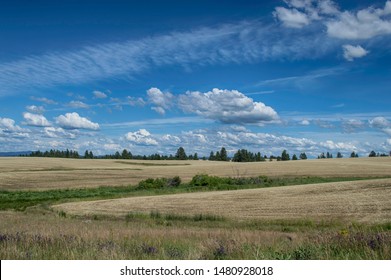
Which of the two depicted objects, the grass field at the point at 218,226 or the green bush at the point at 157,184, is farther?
the green bush at the point at 157,184

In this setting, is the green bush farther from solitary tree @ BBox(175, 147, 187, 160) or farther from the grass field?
solitary tree @ BBox(175, 147, 187, 160)

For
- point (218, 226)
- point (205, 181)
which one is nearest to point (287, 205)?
point (218, 226)

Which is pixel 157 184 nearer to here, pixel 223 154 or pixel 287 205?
pixel 287 205

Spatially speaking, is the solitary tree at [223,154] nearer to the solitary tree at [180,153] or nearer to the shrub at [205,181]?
the solitary tree at [180,153]

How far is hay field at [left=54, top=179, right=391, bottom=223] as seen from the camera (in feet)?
82.7

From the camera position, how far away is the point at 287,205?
1164 inches

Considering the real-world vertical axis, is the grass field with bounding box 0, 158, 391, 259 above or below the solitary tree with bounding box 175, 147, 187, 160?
below

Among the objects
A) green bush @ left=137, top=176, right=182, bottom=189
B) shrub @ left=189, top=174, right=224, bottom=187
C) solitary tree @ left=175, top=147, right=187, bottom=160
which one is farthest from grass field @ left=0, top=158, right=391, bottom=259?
solitary tree @ left=175, top=147, right=187, bottom=160

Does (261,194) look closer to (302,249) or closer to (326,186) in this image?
(326,186)

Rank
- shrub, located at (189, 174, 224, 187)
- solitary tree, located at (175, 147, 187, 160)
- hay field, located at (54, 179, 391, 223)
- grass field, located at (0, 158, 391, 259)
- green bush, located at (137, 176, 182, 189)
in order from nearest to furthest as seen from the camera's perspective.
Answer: grass field, located at (0, 158, 391, 259) < hay field, located at (54, 179, 391, 223) < shrub, located at (189, 174, 224, 187) < green bush, located at (137, 176, 182, 189) < solitary tree, located at (175, 147, 187, 160)

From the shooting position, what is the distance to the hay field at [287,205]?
82.7 ft

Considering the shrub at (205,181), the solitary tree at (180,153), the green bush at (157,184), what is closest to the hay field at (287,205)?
the shrub at (205,181)

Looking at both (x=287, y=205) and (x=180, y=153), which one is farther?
(x=180, y=153)

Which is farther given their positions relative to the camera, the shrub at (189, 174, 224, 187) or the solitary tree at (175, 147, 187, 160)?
the solitary tree at (175, 147, 187, 160)
